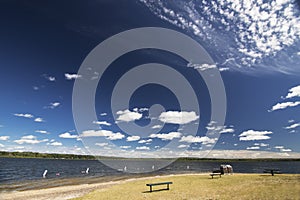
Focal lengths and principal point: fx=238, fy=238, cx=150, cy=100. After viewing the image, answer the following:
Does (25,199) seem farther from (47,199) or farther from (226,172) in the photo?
(226,172)

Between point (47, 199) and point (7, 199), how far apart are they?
4874mm

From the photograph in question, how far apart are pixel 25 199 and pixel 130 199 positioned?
11097 millimetres

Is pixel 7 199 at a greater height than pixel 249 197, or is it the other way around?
pixel 249 197

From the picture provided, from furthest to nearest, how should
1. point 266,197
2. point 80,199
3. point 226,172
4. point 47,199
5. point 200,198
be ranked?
point 226,172 → point 47,199 → point 80,199 → point 200,198 → point 266,197

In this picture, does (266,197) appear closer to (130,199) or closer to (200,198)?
(200,198)

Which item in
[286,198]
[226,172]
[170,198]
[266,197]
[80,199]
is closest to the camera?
[286,198]

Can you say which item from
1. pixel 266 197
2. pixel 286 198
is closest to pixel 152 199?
pixel 266 197

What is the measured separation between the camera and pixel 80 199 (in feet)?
67.6

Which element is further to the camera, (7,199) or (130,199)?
(7,199)

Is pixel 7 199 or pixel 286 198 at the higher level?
pixel 286 198

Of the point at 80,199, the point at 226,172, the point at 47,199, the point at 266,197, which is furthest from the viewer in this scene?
the point at 226,172

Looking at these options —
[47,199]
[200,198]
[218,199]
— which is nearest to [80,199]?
[47,199]

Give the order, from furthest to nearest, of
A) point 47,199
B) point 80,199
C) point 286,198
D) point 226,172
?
1. point 226,172
2. point 47,199
3. point 80,199
4. point 286,198

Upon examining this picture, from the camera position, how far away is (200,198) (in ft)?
57.4
